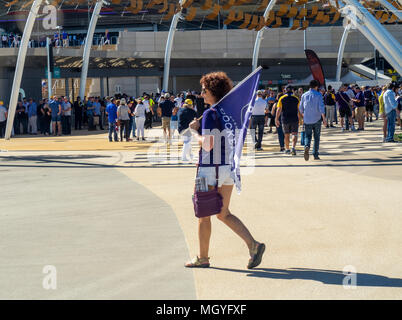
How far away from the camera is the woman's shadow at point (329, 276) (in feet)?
19.1

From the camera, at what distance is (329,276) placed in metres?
6.09

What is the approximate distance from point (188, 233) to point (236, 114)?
2.08 m

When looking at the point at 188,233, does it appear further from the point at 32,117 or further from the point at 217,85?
the point at 32,117

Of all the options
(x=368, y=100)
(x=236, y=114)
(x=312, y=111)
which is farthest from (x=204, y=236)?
(x=368, y=100)

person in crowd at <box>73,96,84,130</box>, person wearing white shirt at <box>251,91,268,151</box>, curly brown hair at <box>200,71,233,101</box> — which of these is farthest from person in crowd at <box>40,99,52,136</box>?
curly brown hair at <box>200,71,233,101</box>

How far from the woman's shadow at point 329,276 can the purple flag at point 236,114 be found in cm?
86

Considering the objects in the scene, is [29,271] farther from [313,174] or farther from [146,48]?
[146,48]

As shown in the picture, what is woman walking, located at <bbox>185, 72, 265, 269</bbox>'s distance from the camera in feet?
21.1

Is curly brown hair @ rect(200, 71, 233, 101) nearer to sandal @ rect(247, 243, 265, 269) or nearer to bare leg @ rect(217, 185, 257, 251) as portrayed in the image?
bare leg @ rect(217, 185, 257, 251)

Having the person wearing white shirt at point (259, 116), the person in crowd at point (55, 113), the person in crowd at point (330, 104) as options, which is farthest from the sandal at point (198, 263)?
the person in crowd at point (55, 113)
